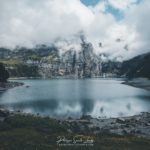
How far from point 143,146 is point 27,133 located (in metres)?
15.7

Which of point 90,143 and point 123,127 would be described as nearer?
point 90,143

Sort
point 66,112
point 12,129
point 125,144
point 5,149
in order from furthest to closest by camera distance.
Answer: point 66,112 → point 12,129 → point 125,144 → point 5,149

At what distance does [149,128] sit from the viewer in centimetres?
6494

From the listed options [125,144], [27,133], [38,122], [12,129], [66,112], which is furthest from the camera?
[66,112]

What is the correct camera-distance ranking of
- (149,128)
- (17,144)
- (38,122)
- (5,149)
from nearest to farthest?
(5,149), (17,144), (38,122), (149,128)

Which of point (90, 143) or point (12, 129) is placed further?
point (12, 129)

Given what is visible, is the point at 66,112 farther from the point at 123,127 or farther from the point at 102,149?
the point at 102,149

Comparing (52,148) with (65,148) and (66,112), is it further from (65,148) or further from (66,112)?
(66,112)

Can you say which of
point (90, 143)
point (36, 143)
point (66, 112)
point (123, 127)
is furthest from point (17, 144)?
point (66, 112)

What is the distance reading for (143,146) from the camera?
38.9 metres

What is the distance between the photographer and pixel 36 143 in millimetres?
36625

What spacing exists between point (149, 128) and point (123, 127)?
5136 mm

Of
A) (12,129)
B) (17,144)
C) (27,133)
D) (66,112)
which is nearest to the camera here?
(17,144)

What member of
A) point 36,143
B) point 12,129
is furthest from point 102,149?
point 12,129
